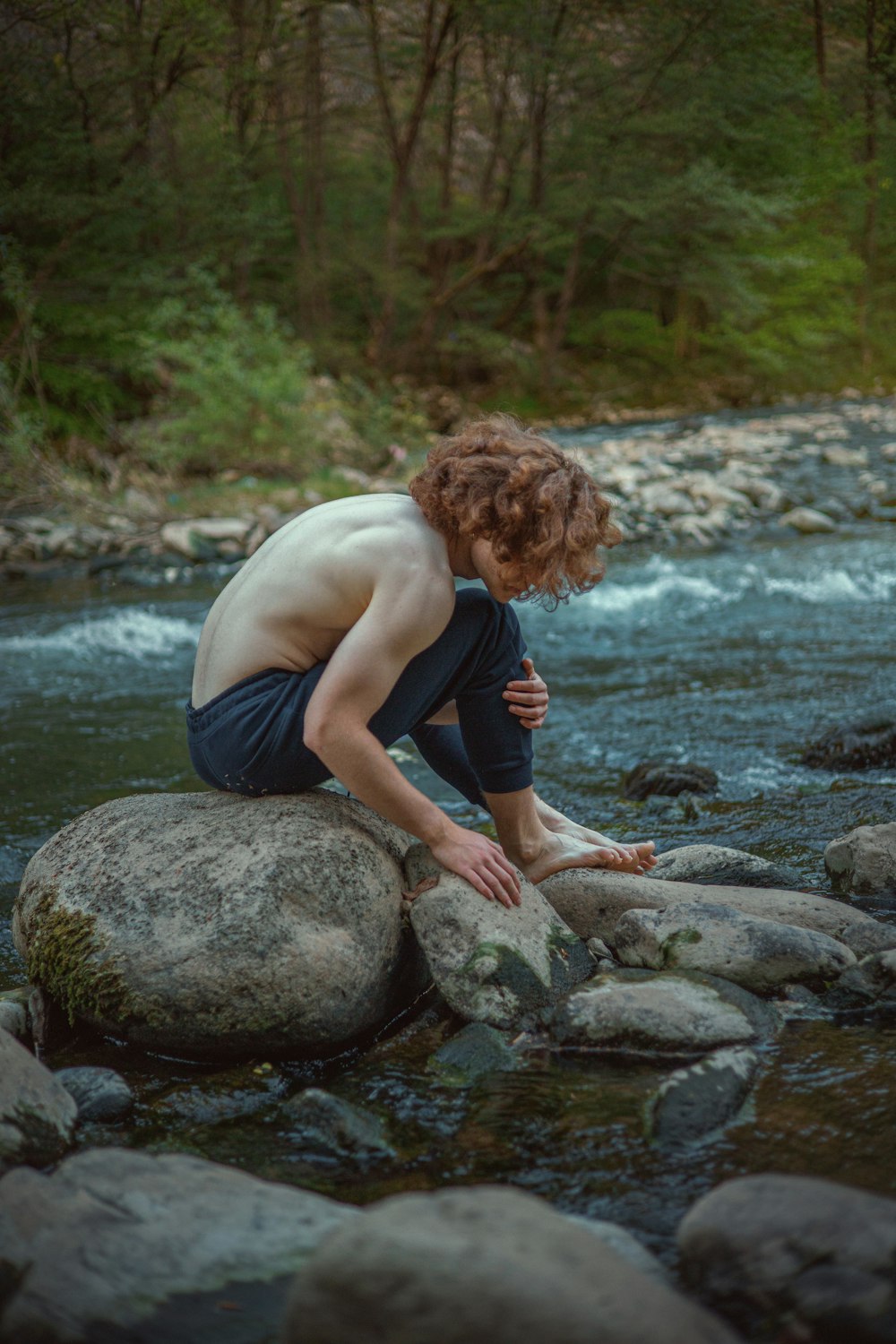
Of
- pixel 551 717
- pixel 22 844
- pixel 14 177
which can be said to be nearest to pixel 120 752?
pixel 22 844

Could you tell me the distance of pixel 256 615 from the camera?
248cm

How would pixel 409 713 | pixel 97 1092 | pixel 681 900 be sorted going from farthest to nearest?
pixel 681 900, pixel 409 713, pixel 97 1092

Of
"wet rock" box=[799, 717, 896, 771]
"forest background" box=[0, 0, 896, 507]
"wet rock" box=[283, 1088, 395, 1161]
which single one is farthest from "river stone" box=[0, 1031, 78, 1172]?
"forest background" box=[0, 0, 896, 507]

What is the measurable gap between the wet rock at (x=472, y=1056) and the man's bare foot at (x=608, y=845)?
0.72 meters

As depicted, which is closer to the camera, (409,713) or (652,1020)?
(652,1020)

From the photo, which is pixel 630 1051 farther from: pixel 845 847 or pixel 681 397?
pixel 681 397

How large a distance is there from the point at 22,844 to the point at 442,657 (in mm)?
1899

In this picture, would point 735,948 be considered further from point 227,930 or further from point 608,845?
point 227,930

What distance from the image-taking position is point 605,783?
399 centimetres

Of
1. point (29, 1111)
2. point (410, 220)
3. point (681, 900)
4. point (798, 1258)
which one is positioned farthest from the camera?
point (410, 220)

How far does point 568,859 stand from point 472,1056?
0.77 metres

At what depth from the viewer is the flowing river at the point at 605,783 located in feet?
5.98

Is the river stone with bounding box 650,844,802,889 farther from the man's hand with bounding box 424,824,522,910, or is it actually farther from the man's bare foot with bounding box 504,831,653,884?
the man's hand with bounding box 424,824,522,910

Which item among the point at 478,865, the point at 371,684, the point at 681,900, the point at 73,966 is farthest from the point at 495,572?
the point at 73,966
